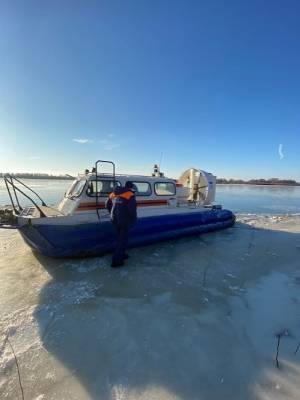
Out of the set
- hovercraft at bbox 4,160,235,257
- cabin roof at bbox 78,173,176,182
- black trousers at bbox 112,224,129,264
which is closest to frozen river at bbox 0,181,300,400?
black trousers at bbox 112,224,129,264

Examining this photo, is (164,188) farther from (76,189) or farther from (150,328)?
(150,328)

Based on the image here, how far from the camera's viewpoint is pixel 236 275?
160 inches

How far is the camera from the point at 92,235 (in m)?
4.65

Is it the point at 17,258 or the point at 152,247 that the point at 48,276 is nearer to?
the point at 17,258

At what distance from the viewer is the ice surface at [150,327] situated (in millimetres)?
1981

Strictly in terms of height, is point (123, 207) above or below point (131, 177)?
below

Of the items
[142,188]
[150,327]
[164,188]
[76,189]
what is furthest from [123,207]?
[164,188]

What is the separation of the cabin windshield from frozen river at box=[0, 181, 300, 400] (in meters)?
1.33

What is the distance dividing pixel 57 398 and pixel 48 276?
227 centimetres

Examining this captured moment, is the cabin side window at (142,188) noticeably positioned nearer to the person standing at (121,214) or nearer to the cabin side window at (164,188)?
the cabin side window at (164,188)

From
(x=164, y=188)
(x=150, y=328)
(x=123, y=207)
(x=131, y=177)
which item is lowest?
(x=150, y=328)

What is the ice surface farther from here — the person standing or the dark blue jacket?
the dark blue jacket

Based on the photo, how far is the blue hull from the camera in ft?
14.1

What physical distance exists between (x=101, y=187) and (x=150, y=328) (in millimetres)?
3163
